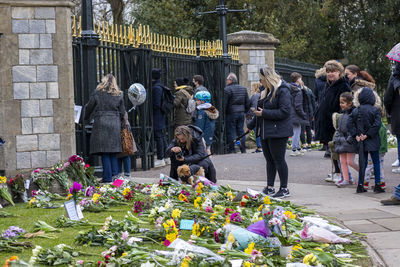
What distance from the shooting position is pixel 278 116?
8477 mm

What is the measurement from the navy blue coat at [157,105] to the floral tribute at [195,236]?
533 cm

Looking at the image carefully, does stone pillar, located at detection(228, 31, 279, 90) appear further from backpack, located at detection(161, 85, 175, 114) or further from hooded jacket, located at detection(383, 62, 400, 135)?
hooded jacket, located at detection(383, 62, 400, 135)

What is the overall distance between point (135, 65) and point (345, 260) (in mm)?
8335

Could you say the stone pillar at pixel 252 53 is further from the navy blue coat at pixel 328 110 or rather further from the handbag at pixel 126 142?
the handbag at pixel 126 142

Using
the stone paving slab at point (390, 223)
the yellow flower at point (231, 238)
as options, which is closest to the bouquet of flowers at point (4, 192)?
the yellow flower at point (231, 238)

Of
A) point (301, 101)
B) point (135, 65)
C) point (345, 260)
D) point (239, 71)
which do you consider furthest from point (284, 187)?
point (239, 71)

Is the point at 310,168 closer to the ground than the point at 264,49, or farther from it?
closer to the ground

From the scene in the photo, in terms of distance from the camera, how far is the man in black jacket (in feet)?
51.1

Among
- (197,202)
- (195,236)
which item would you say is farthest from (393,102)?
(195,236)

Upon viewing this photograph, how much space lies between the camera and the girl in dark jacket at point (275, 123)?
8508 mm

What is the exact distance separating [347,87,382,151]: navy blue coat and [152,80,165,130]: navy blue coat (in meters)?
4.87

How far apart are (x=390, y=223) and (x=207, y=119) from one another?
663 cm

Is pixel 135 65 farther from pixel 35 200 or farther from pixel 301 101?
pixel 35 200

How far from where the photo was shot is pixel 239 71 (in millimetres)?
18875
